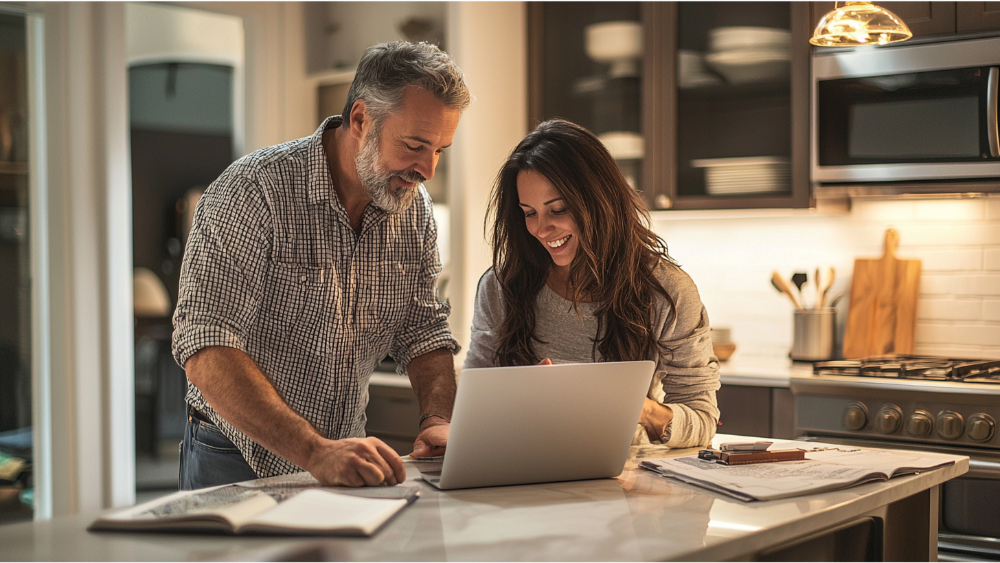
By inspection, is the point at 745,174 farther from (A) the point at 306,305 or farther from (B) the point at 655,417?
(A) the point at 306,305

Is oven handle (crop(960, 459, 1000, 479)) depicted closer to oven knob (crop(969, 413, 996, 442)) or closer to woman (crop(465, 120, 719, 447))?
oven knob (crop(969, 413, 996, 442))

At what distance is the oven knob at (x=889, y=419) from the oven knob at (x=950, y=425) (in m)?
0.11

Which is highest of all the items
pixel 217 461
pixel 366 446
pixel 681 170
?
pixel 681 170

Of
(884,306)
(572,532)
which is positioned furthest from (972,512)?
(572,532)

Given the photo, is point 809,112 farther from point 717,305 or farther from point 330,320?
point 330,320

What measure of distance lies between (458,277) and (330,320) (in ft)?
5.87

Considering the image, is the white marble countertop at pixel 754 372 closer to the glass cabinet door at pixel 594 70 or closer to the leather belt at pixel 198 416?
the glass cabinet door at pixel 594 70

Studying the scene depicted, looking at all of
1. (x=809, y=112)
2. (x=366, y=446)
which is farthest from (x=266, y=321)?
(x=809, y=112)

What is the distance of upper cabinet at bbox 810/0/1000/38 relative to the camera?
9.23 feet

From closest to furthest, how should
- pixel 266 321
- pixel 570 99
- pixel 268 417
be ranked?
pixel 268 417 → pixel 266 321 → pixel 570 99

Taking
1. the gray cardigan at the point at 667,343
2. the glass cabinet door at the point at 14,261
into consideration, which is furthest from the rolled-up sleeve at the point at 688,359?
the glass cabinet door at the point at 14,261

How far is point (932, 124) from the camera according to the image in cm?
290

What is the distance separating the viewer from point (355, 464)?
4.53 feet

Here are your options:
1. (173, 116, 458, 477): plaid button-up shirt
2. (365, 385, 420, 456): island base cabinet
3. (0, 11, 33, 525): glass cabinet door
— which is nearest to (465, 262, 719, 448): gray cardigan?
(173, 116, 458, 477): plaid button-up shirt
